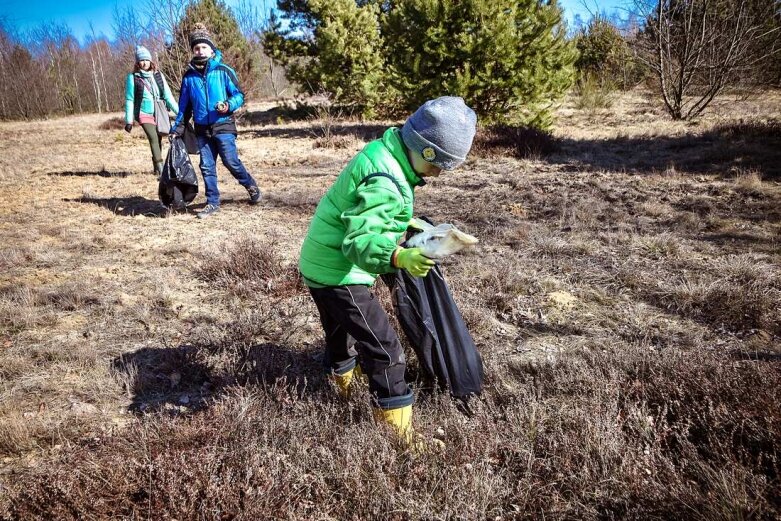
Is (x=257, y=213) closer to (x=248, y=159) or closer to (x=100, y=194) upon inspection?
(x=100, y=194)

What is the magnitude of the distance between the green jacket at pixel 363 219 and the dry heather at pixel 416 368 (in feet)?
2.12

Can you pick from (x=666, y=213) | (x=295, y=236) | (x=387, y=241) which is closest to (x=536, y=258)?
(x=666, y=213)

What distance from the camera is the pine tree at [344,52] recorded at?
1479 centimetres

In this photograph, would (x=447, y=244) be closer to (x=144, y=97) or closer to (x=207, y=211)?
(x=207, y=211)

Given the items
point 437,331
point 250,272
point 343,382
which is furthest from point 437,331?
point 250,272

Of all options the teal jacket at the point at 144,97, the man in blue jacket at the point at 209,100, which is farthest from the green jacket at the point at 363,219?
the teal jacket at the point at 144,97

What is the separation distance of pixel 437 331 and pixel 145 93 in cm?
705

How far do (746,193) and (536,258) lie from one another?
3.69 meters

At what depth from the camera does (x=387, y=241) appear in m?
1.64

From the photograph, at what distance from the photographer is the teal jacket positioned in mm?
7012

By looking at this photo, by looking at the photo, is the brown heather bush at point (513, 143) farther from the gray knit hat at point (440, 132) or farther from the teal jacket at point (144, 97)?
the gray knit hat at point (440, 132)

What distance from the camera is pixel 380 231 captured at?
5.53 feet

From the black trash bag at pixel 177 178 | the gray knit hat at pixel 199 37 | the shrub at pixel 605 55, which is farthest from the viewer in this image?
the shrub at pixel 605 55

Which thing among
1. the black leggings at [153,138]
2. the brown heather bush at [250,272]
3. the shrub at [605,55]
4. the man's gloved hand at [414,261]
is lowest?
the brown heather bush at [250,272]
